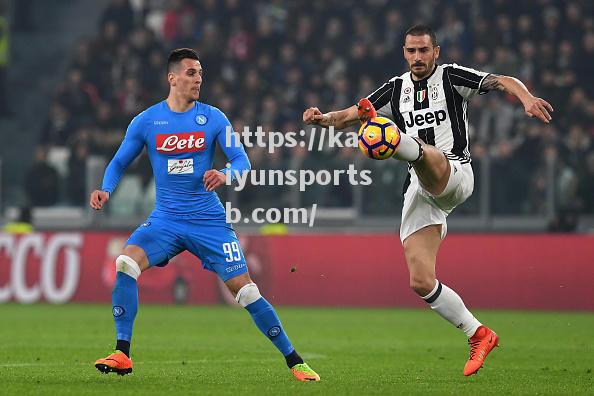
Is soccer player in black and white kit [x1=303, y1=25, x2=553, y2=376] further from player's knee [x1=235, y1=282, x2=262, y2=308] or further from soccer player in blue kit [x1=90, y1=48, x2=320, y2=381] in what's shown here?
player's knee [x1=235, y1=282, x2=262, y2=308]

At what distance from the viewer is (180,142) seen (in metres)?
8.87

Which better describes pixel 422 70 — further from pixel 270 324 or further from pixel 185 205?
pixel 270 324

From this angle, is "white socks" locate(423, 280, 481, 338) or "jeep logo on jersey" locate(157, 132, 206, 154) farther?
"white socks" locate(423, 280, 481, 338)

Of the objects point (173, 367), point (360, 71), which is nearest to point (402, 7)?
point (360, 71)

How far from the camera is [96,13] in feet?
84.9

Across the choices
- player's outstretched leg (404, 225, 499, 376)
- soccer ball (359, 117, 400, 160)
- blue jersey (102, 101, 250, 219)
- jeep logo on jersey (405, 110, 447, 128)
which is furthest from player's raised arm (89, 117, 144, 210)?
player's outstretched leg (404, 225, 499, 376)

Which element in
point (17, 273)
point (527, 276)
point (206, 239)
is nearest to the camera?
point (206, 239)

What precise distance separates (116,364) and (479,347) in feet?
8.43

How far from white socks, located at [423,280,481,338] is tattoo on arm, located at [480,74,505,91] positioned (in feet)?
4.66

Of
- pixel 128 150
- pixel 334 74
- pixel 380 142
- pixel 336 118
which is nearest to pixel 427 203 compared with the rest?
pixel 336 118

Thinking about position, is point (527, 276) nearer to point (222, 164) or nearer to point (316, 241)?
point (316, 241)

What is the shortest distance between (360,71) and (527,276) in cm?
525

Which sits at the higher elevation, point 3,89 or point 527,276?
point 3,89

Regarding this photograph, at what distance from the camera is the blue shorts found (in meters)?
8.74
